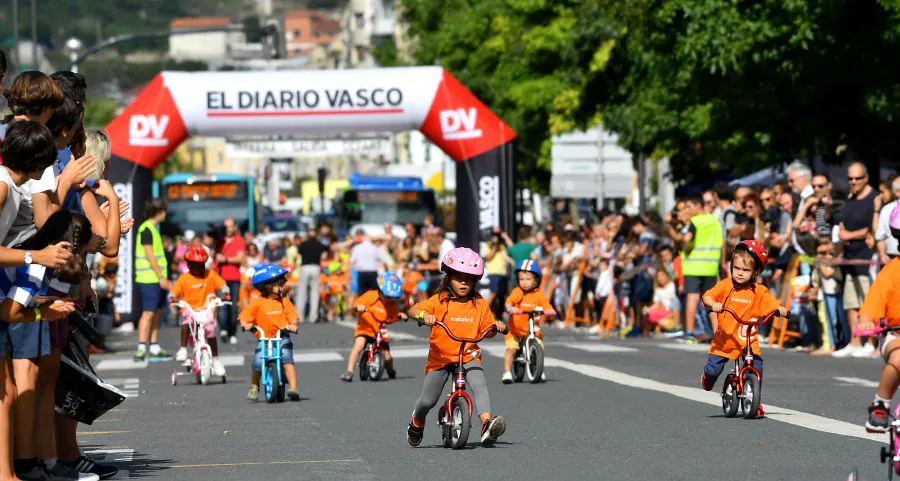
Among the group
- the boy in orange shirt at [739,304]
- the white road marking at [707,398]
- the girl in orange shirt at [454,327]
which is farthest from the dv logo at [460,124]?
the girl in orange shirt at [454,327]

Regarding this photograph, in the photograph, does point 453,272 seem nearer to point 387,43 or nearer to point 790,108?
point 790,108

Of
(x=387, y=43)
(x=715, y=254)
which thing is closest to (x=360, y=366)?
(x=715, y=254)

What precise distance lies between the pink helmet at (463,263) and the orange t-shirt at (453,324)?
0.22m

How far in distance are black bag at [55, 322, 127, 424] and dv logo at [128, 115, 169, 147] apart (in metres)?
20.8

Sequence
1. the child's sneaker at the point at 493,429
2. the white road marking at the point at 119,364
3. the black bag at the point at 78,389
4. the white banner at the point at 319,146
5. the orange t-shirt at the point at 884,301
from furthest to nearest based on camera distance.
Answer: the white banner at the point at 319,146 < the white road marking at the point at 119,364 < the child's sneaker at the point at 493,429 < the black bag at the point at 78,389 < the orange t-shirt at the point at 884,301

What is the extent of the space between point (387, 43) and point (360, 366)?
235 ft

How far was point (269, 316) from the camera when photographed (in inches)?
647

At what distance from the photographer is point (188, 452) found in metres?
11.9

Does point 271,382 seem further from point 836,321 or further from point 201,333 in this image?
point 836,321

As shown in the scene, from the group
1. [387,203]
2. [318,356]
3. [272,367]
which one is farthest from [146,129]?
[387,203]

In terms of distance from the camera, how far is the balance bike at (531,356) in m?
17.6

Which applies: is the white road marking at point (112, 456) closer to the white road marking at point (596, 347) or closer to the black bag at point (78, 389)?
the black bag at point (78, 389)

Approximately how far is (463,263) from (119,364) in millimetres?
11398

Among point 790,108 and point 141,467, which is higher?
point 790,108
